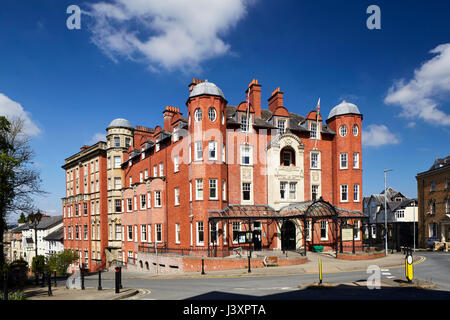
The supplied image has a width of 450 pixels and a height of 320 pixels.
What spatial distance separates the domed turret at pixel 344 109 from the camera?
35.9 meters

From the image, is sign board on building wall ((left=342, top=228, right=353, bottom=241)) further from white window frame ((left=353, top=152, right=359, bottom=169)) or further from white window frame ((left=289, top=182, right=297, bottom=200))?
white window frame ((left=353, top=152, right=359, bottom=169))

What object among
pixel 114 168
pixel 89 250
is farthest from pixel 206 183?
pixel 89 250

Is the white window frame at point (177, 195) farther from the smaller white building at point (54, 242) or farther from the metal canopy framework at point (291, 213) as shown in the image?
the smaller white building at point (54, 242)

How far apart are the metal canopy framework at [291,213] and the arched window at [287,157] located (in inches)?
183

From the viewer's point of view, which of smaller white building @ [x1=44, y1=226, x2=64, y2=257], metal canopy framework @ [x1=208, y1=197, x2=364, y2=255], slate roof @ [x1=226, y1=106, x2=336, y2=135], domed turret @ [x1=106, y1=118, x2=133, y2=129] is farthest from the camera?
smaller white building @ [x1=44, y1=226, x2=64, y2=257]

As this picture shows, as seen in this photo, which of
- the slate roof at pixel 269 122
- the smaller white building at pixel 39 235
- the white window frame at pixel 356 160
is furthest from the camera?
the smaller white building at pixel 39 235

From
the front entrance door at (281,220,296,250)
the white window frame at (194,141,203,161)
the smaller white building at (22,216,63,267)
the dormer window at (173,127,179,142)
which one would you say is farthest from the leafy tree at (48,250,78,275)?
the front entrance door at (281,220,296,250)

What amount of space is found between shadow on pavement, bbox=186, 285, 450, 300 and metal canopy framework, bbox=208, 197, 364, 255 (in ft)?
45.1

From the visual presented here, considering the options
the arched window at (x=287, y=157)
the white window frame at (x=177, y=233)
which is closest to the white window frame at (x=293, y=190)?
the arched window at (x=287, y=157)

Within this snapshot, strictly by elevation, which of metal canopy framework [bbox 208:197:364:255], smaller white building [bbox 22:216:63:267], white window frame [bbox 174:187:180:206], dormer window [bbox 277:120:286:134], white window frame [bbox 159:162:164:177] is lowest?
smaller white building [bbox 22:216:63:267]

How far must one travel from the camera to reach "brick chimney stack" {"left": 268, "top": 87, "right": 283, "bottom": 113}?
36.8 meters
